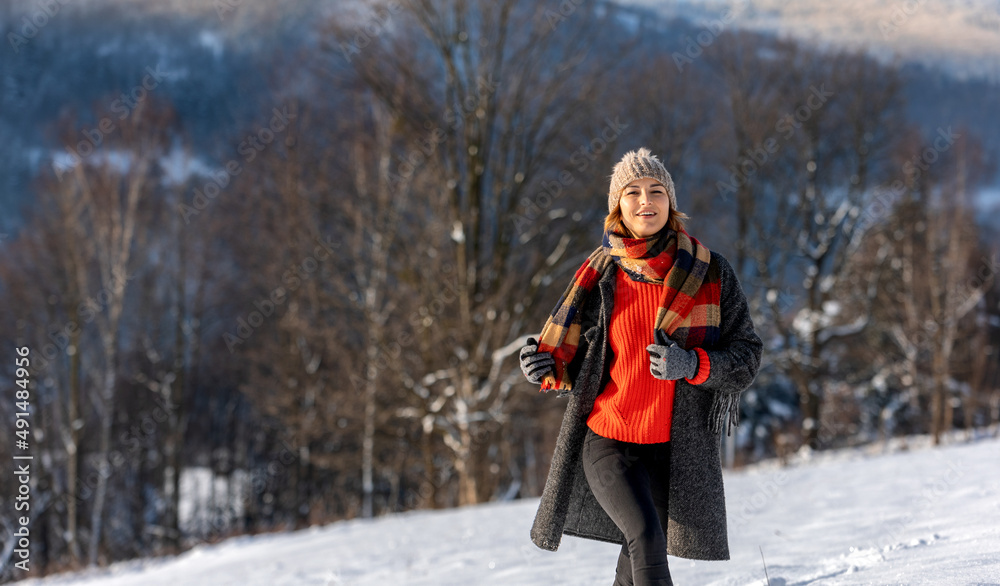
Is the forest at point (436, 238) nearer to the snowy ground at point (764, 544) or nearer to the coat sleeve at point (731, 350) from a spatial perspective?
the snowy ground at point (764, 544)

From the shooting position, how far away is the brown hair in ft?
7.11

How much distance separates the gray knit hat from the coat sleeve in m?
0.30

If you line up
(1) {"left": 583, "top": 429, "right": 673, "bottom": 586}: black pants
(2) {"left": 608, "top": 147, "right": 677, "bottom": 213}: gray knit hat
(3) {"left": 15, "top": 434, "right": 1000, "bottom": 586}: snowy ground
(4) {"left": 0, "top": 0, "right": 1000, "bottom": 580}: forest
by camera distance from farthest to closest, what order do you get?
(4) {"left": 0, "top": 0, "right": 1000, "bottom": 580}: forest < (3) {"left": 15, "top": 434, "right": 1000, "bottom": 586}: snowy ground < (2) {"left": 608, "top": 147, "right": 677, "bottom": 213}: gray knit hat < (1) {"left": 583, "top": 429, "right": 673, "bottom": 586}: black pants

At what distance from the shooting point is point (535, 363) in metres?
2.09

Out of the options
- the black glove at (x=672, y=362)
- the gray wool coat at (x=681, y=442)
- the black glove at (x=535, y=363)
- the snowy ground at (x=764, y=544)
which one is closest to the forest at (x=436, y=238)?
the snowy ground at (x=764, y=544)

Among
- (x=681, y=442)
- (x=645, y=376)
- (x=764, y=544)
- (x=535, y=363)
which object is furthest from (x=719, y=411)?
(x=764, y=544)

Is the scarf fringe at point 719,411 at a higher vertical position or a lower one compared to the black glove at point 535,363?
lower

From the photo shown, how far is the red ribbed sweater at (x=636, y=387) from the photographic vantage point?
206 centimetres

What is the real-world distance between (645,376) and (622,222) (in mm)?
541

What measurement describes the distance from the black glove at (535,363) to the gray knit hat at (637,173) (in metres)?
0.54

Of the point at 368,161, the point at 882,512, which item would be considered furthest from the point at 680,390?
the point at 368,161

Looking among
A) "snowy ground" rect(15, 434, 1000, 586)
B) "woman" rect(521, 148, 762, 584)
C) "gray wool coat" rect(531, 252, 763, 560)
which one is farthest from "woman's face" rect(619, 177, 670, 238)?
"snowy ground" rect(15, 434, 1000, 586)

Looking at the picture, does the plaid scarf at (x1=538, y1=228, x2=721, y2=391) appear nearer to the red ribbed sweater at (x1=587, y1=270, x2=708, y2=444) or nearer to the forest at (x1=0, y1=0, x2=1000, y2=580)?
the red ribbed sweater at (x1=587, y1=270, x2=708, y2=444)

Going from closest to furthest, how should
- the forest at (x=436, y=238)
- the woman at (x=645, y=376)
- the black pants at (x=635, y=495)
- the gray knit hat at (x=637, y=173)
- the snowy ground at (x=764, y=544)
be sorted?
the black pants at (x=635, y=495), the woman at (x=645, y=376), the gray knit hat at (x=637, y=173), the snowy ground at (x=764, y=544), the forest at (x=436, y=238)
